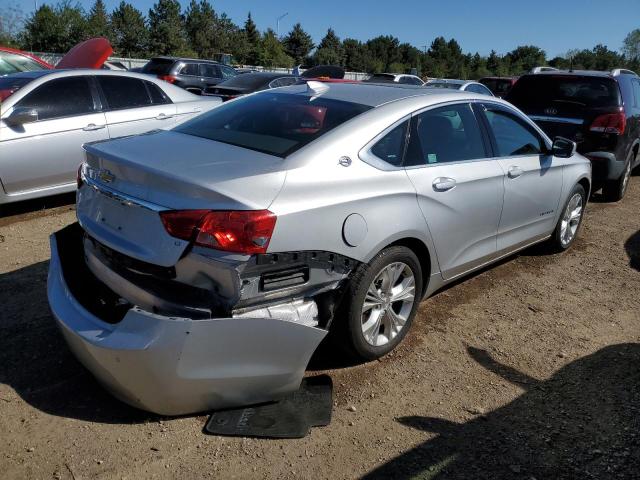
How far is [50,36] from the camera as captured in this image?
1842 inches

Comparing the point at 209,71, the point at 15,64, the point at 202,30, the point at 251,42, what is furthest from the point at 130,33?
the point at 15,64

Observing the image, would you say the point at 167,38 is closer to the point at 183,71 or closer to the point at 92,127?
the point at 183,71

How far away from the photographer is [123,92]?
261 inches

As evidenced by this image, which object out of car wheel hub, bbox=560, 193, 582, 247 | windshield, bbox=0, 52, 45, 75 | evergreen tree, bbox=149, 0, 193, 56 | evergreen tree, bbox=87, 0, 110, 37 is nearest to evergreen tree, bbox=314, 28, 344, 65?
evergreen tree, bbox=149, 0, 193, 56

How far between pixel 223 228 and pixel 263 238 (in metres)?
0.19

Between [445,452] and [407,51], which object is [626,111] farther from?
[407,51]

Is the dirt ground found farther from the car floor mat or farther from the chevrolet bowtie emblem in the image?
the chevrolet bowtie emblem

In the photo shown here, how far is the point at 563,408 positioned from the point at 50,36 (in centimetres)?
5317

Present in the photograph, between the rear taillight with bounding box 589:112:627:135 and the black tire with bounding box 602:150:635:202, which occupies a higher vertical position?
the rear taillight with bounding box 589:112:627:135

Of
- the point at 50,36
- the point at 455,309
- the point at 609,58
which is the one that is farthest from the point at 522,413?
the point at 609,58

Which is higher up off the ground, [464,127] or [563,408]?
[464,127]

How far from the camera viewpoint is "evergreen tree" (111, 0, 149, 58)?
2298 inches

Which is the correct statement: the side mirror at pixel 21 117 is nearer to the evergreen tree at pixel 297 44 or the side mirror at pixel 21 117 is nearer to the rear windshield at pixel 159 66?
the rear windshield at pixel 159 66

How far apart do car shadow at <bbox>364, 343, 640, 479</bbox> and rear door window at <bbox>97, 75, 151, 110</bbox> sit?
5.25 metres
